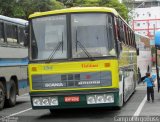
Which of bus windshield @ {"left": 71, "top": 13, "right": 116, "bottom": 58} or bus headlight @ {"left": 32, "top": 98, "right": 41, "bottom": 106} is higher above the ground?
bus windshield @ {"left": 71, "top": 13, "right": 116, "bottom": 58}

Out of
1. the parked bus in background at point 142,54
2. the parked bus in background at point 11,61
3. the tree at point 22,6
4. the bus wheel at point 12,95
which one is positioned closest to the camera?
the parked bus in background at point 11,61

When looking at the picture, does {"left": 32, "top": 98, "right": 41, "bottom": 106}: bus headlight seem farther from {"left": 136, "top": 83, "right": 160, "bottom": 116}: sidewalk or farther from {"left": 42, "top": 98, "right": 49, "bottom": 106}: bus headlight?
{"left": 136, "top": 83, "right": 160, "bottom": 116}: sidewalk

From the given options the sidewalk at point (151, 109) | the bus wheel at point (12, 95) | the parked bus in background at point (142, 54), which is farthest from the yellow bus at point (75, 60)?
the parked bus in background at point (142, 54)

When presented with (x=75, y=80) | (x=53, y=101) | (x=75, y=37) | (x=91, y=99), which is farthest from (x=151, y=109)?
(x=75, y=37)

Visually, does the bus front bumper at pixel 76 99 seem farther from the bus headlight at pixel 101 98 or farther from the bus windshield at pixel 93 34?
the bus windshield at pixel 93 34

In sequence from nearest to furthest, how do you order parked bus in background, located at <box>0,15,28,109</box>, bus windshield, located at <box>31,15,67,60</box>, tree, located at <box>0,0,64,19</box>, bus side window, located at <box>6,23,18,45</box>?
bus windshield, located at <box>31,15,67,60</box> < parked bus in background, located at <box>0,15,28,109</box> < bus side window, located at <box>6,23,18,45</box> < tree, located at <box>0,0,64,19</box>

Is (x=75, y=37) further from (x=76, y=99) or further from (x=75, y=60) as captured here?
(x=76, y=99)

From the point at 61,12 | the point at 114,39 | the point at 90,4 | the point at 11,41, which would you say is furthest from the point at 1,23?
the point at 90,4

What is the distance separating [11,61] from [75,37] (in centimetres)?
560

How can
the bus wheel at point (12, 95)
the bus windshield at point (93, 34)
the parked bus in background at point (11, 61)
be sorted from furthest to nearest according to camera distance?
the bus wheel at point (12, 95), the parked bus in background at point (11, 61), the bus windshield at point (93, 34)

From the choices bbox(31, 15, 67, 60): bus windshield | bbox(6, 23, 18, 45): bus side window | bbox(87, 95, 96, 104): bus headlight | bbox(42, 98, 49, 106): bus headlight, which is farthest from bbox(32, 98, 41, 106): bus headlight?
bbox(6, 23, 18, 45): bus side window

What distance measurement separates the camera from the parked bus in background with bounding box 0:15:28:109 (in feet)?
57.9

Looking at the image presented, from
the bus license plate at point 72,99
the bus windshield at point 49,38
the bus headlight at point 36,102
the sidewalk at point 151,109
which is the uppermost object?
the bus windshield at point 49,38

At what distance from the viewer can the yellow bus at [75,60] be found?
13359 millimetres
